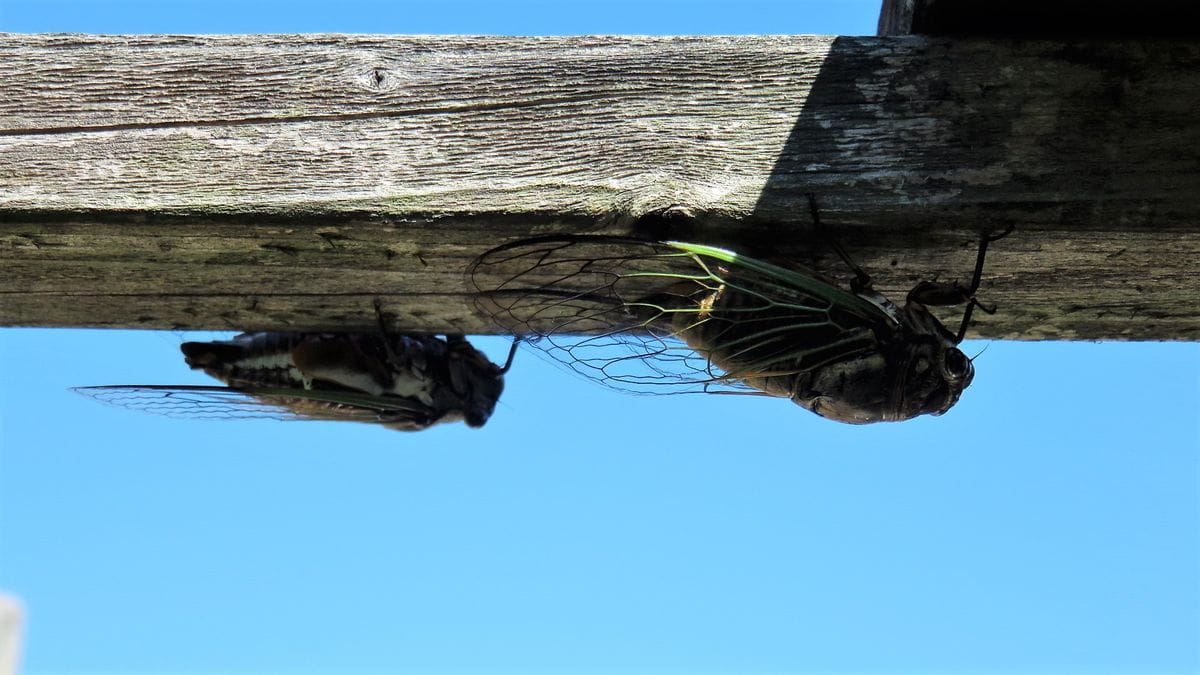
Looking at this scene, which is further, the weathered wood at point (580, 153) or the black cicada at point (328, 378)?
the black cicada at point (328, 378)

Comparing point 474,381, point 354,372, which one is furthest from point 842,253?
point 474,381

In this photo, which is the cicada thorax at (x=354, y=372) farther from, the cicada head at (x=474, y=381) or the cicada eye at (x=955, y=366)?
the cicada eye at (x=955, y=366)

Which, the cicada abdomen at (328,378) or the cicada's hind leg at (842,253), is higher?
the cicada abdomen at (328,378)

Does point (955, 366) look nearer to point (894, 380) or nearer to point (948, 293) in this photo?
point (894, 380)

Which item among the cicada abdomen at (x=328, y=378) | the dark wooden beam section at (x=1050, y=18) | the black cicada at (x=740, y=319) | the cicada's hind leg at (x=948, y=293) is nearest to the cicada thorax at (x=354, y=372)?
the cicada abdomen at (x=328, y=378)

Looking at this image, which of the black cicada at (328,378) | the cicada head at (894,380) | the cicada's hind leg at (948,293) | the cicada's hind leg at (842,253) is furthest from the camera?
the black cicada at (328,378)

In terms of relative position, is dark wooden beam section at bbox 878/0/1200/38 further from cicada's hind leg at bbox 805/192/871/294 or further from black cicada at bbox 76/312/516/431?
black cicada at bbox 76/312/516/431

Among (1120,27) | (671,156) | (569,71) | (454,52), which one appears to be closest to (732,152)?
(671,156)
